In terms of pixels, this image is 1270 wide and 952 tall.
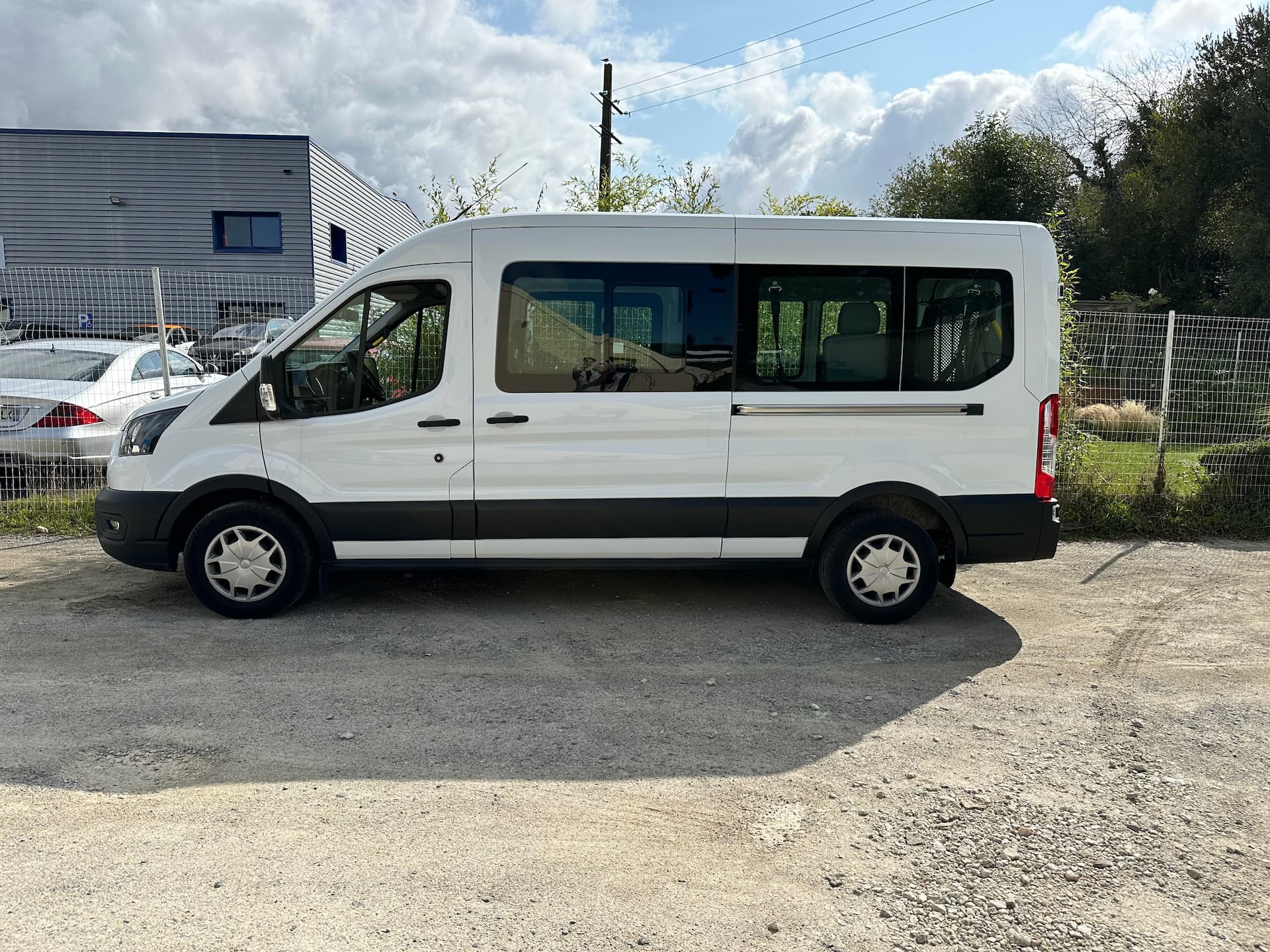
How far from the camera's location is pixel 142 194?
2592cm

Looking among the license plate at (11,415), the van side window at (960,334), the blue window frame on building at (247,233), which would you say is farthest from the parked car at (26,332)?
the blue window frame on building at (247,233)

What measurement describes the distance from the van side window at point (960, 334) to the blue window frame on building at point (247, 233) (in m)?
24.7

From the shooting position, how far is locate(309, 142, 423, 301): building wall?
26328 millimetres

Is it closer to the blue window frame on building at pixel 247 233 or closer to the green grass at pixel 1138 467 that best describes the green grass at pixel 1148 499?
the green grass at pixel 1138 467

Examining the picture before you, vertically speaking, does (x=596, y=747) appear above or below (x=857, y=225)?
below

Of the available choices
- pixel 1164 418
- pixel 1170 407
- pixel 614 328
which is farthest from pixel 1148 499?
pixel 614 328

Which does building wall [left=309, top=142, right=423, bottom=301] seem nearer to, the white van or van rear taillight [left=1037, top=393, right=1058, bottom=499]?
the white van

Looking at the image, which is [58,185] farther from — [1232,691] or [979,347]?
[1232,691]

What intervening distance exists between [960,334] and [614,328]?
199 centimetres

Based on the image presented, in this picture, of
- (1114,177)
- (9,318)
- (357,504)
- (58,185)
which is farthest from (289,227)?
(1114,177)

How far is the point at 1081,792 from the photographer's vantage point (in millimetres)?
3408

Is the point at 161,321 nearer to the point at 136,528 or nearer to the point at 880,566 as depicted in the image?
the point at 136,528

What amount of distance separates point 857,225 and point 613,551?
7.69 ft

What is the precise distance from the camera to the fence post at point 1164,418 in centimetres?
832
